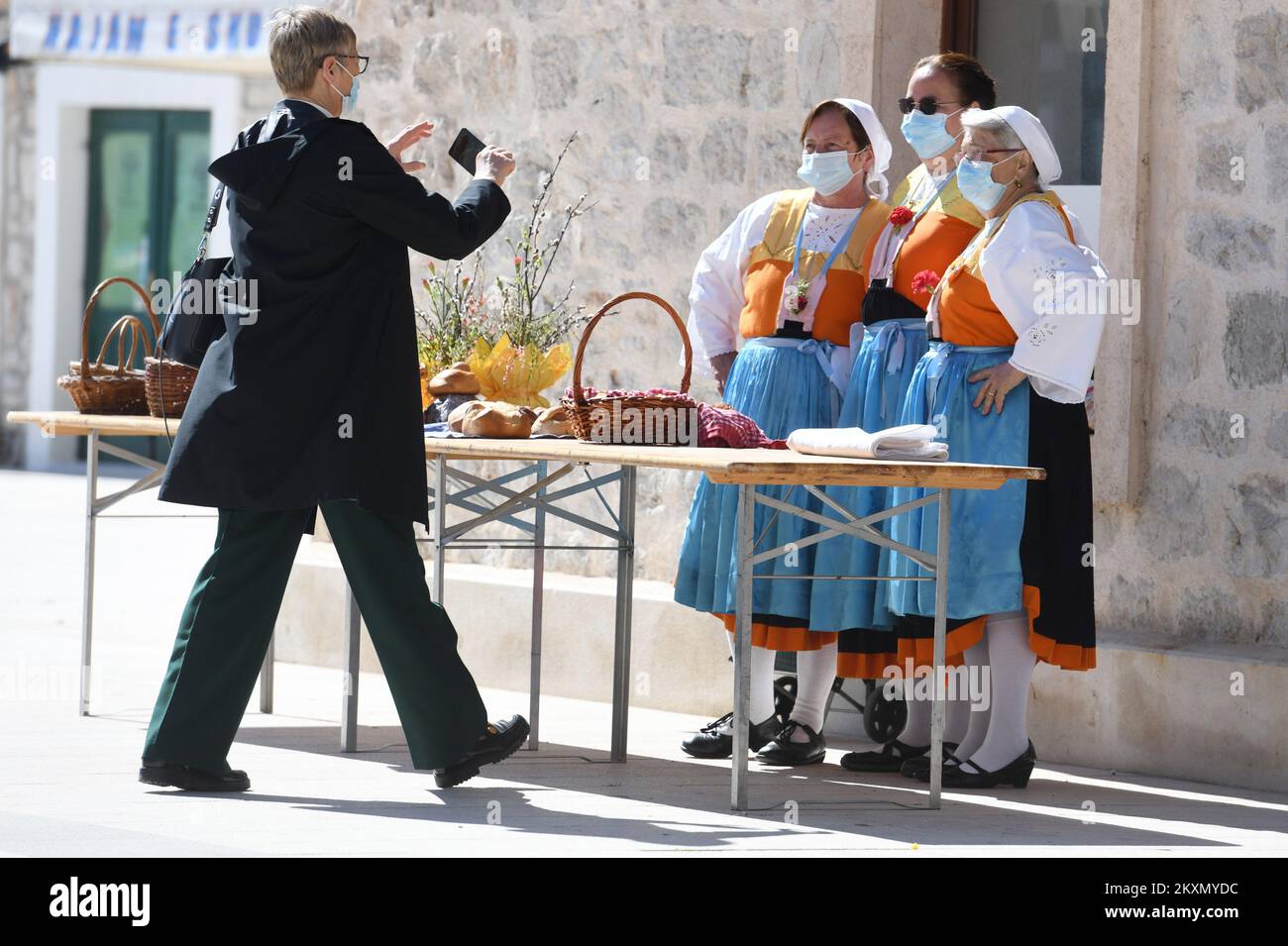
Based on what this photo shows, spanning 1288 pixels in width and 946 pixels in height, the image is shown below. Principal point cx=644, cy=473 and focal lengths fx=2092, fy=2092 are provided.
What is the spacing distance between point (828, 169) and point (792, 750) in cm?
154

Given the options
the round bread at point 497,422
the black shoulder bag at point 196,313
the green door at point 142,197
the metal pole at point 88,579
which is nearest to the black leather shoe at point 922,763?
the round bread at point 497,422

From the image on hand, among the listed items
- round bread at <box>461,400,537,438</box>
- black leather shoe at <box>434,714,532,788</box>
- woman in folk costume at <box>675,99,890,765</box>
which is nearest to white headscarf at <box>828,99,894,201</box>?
woman in folk costume at <box>675,99,890,765</box>

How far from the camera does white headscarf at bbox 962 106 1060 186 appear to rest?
5098mm

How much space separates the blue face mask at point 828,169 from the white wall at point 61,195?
10943mm

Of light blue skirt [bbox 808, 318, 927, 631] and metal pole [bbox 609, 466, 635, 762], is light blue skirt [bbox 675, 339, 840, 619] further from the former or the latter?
metal pole [bbox 609, 466, 635, 762]

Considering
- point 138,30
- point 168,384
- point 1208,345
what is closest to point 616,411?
point 168,384

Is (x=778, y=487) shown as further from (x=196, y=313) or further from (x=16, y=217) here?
(x=16, y=217)

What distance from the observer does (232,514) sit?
479 centimetres

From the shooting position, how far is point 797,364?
5480mm

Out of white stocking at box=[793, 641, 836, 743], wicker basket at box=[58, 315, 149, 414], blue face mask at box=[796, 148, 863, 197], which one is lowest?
white stocking at box=[793, 641, 836, 743]

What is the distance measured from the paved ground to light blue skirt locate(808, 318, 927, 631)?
1.43ft

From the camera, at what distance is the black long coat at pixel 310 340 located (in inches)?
185

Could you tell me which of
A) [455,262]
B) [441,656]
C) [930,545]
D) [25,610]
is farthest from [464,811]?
[25,610]

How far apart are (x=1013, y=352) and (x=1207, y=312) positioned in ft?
2.82
